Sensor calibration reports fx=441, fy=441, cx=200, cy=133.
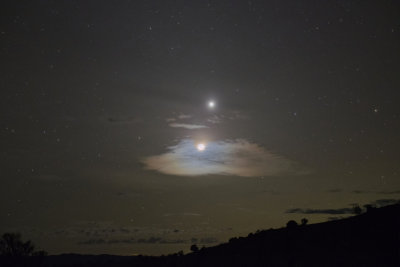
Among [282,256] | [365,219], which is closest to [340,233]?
[365,219]

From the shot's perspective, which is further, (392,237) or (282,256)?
(282,256)

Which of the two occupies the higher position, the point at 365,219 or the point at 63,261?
the point at 63,261

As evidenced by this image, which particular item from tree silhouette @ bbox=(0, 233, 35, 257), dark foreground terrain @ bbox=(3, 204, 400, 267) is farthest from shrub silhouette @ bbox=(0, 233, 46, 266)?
dark foreground terrain @ bbox=(3, 204, 400, 267)

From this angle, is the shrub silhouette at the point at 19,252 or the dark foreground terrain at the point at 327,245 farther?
the shrub silhouette at the point at 19,252

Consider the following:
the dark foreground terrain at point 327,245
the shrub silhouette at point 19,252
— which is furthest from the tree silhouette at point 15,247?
the dark foreground terrain at point 327,245

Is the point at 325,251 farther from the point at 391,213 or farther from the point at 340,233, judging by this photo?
the point at 391,213

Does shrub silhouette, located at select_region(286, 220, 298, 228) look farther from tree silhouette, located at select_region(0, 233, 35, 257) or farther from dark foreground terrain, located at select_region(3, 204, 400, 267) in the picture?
tree silhouette, located at select_region(0, 233, 35, 257)

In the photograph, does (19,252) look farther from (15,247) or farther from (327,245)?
(327,245)

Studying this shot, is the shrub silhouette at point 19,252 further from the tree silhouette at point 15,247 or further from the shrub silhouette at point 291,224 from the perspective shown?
the shrub silhouette at point 291,224
